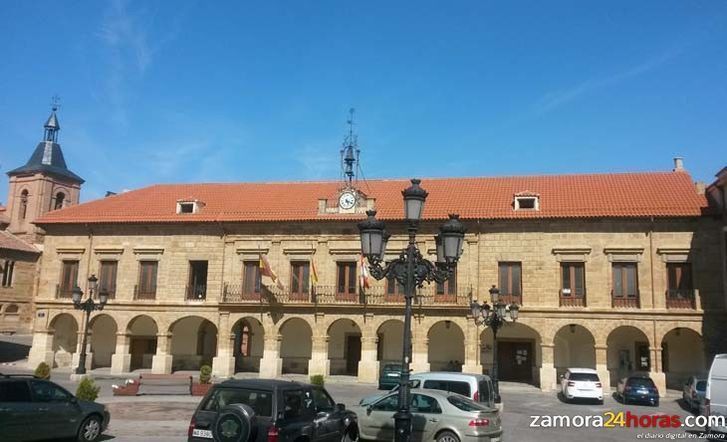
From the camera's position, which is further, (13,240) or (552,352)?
(13,240)

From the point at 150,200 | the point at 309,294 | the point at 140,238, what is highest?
the point at 150,200

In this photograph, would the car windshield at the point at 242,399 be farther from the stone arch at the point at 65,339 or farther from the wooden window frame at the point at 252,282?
the stone arch at the point at 65,339

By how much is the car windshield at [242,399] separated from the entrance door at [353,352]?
2531cm

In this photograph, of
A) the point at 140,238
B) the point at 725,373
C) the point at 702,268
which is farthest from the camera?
the point at 140,238

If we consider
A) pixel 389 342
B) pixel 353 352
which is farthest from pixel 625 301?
pixel 353 352

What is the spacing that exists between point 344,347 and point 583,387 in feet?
46.4


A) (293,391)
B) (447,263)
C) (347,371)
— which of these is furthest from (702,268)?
(293,391)

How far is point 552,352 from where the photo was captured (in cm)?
2986

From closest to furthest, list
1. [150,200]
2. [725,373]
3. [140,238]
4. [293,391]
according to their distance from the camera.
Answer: [293,391], [725,373], [140,238], [150,200]

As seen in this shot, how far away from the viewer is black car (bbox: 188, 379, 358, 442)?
361 inches

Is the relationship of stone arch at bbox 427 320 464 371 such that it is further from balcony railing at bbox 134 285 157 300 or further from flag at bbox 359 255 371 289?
balcony railing at bbox 134 285 157 300

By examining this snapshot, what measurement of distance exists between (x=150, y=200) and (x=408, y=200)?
99.9 ft

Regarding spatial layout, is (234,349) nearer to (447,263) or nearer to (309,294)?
(309,294)

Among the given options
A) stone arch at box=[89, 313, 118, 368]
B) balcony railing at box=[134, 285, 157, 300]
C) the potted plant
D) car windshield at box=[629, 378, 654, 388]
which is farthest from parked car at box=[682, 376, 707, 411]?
stone arch at box=[89, 313, 118, 368]
